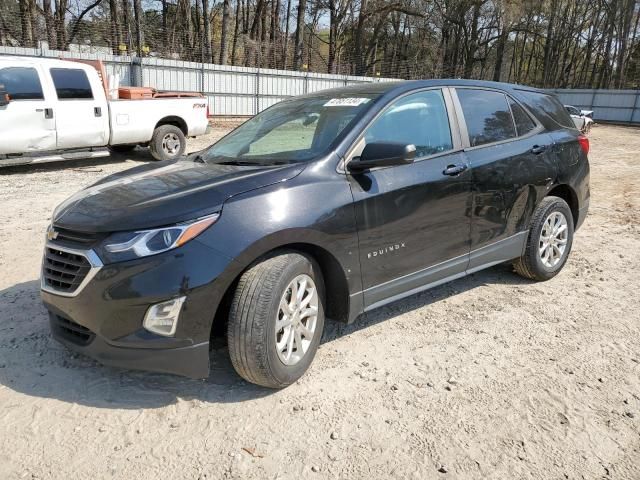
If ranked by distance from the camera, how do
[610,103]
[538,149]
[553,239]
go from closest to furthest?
[538,149]
[553,239]
[610,103]

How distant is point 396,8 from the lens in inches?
1448

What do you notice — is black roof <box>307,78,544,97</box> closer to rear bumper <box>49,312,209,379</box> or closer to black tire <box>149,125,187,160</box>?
rear bumper <box>49,312,209,379</box>

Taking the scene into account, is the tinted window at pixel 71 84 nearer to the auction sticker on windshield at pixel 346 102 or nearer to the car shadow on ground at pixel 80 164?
the car shadow on ground at pixel 80 164

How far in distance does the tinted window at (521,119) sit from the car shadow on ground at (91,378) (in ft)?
7.30

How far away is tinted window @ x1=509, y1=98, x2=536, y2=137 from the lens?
454cm

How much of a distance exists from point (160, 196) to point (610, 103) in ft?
125

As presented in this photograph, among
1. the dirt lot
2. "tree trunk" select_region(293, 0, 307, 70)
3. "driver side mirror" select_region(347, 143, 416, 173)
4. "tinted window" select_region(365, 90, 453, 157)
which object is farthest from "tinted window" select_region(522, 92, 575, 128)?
"tree trunk" select_region(293, 0, 307, 70)

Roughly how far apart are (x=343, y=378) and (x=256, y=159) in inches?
58.9

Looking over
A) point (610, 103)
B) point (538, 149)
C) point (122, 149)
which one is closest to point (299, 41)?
point (610, 103)

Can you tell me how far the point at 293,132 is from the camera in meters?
3.76

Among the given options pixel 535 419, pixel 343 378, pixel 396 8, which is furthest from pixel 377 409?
pixel 396 8

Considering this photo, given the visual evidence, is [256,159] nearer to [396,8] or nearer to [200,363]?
[200,363]

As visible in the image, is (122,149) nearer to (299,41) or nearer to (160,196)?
(160,196)

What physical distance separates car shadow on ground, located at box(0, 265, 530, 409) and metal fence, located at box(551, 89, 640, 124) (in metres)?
36.1
